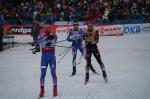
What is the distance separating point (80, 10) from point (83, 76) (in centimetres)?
1488

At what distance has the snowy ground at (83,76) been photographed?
1398 cm

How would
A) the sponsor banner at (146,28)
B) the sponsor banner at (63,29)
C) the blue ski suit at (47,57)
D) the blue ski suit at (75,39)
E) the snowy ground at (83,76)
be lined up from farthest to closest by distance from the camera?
the sponsor banner at (146,28) < the sponsor banner at (63,29) < the blue ski suit at (75,39) < the snowy ground at (83,76) < the blue ski suit at (47,57)

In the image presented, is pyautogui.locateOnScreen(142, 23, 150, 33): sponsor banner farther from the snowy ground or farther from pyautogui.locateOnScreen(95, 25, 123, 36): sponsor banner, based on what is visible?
the snowy ground

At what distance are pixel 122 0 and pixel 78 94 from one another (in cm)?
1940

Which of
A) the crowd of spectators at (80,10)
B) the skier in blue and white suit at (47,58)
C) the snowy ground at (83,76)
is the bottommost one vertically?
the snowy ground at (83,76)

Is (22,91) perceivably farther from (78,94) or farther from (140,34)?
(140,34)

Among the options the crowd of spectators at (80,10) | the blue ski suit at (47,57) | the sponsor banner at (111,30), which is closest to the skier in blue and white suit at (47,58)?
the blue ski suit at (47,57)

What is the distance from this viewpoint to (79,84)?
15414 millimetres

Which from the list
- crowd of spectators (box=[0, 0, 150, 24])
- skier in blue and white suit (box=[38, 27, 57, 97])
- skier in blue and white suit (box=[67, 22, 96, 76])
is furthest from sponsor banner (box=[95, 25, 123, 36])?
skier in blue and white suit (box=[38, 27, 57, 97])

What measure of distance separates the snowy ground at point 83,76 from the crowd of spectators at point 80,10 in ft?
18.8

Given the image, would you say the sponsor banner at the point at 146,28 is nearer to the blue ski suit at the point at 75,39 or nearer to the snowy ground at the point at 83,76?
the snowy ground at the point at 83,76

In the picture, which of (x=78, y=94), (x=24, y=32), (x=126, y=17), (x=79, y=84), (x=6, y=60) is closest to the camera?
(x=78, y=94)

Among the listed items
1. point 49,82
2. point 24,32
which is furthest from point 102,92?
point 24,32

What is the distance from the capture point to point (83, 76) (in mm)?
16859
